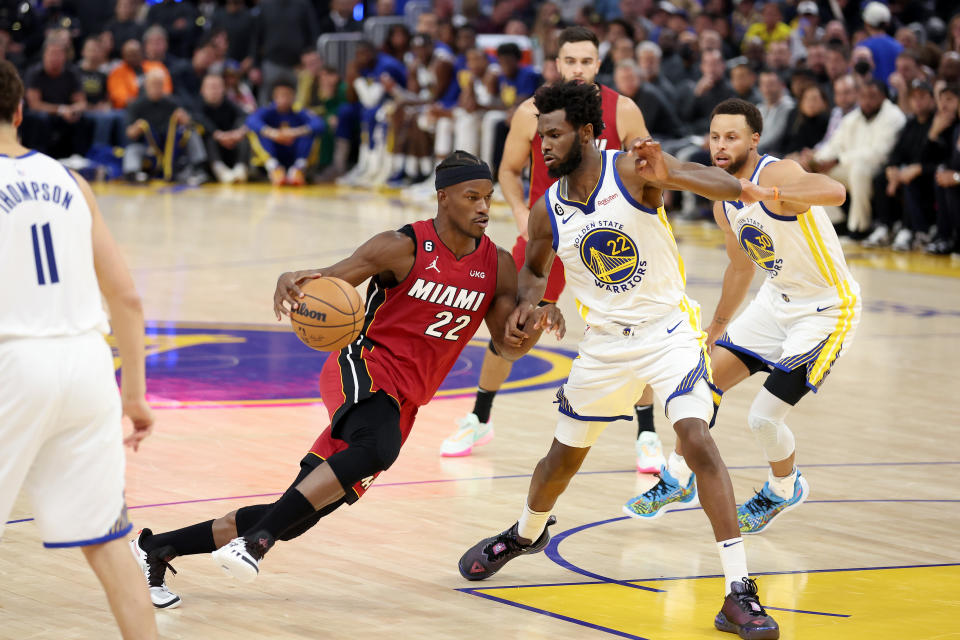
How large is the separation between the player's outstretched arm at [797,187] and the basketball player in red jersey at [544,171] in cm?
113

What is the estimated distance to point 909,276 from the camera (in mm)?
13898

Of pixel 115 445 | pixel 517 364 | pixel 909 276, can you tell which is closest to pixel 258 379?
pixel 517 364

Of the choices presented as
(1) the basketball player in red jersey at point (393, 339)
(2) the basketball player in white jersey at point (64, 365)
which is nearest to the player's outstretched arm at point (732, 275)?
(1) the basketball player in red jersey at point (393, 339)

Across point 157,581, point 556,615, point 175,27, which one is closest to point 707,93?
point 175,27

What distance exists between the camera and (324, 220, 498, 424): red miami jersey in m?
5.27

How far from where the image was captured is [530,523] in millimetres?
5441

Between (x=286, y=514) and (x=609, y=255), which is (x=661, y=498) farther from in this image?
(x=286, y=514)

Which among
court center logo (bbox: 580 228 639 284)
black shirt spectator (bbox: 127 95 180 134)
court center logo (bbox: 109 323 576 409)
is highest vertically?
court center logo (bbox: 580 228 639 284)

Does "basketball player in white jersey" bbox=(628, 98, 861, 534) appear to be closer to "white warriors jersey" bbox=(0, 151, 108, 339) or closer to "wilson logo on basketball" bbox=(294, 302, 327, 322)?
"wilson logo on basketball" bbox=(294, 302, 327, 322)

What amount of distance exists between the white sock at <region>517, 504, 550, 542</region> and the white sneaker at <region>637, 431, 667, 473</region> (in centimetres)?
169

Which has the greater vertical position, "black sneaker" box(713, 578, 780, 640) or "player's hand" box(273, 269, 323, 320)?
"player's hand" box(273, 269, 323, 320)

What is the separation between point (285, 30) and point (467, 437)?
17808 mm

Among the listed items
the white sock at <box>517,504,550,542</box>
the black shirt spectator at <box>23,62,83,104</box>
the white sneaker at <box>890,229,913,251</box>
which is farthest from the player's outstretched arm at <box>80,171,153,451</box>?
the black shirt spectator at <box>23,62,83,104</box>

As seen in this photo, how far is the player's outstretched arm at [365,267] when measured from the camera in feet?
16.6
